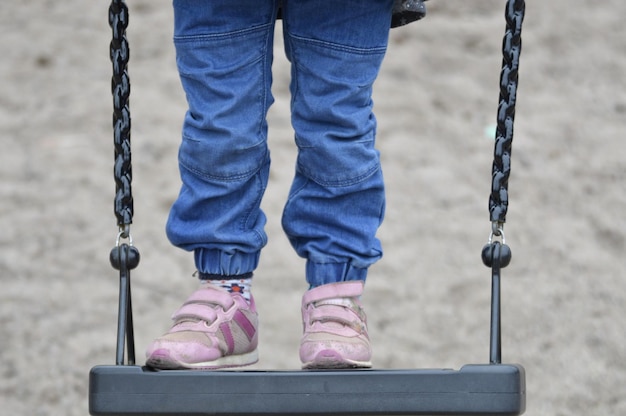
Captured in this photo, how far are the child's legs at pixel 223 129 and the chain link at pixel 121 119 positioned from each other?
0.06 m

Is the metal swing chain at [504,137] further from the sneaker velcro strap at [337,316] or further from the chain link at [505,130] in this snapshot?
the sneaker velcro strap at [337,316]


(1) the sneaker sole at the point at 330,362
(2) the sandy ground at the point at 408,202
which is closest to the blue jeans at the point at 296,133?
(1) the sneaker sole at the point at 330,362

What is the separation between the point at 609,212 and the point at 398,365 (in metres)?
0.88

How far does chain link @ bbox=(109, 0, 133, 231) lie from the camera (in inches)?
47.9

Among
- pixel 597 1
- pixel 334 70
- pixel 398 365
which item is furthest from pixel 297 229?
pixel 597 1

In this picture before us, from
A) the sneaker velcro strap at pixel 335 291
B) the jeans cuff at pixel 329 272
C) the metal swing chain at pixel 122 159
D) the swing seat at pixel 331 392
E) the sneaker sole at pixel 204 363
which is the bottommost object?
the swing seat at pixel 331 392

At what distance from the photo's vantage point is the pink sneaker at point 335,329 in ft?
3.84

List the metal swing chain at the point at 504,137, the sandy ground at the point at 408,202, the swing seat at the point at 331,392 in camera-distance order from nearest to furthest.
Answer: the swing seat at the point at 331,392, the metal swing chain at the point at 504,137, the sandy ground at the point at 408,202

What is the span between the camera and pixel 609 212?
332cm

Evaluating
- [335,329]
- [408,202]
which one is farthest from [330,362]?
[408,202]

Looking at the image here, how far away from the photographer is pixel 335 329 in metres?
1.21

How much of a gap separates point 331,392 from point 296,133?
31cm

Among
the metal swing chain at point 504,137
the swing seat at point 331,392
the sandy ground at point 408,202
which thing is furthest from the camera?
the sandy ground at point 408,202

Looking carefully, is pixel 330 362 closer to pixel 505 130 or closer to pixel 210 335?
pixel 210 335
